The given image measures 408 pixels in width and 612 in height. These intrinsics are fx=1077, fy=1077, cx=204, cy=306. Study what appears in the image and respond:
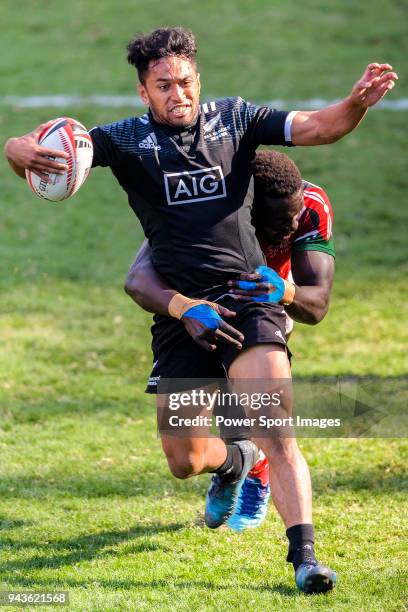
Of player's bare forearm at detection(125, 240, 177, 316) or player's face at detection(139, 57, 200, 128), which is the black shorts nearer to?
player's bare forearm at detection(125, 240, 177, 316)

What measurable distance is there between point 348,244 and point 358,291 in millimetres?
1507

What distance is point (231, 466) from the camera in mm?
5445

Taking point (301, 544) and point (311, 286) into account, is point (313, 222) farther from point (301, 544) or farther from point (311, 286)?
point (301, 544)

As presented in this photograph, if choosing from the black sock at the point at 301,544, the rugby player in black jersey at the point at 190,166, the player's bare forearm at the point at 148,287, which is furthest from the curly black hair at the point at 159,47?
the black sock at the point at 301,544

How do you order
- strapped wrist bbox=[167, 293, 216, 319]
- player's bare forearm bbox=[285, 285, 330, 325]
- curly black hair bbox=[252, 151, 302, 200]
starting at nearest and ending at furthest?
strapped wrist bbox=[167, 293, 216, 319]
player's bare forearm bbox=[285, 285, 330, 325]
curly black hair bbox=[252, 151, 302, 200]

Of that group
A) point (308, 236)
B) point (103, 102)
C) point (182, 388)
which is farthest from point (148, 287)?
point (103, 102)

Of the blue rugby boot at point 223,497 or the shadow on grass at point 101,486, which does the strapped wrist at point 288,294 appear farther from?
the shadow on grass at point 101,486

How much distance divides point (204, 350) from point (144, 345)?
168 inches

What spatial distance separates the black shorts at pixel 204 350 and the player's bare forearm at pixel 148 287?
14 cm

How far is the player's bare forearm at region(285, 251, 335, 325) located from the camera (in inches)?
206

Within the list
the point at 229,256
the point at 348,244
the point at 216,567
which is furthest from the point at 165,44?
the point at 348,244

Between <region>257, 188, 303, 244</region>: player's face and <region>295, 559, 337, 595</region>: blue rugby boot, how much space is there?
170cm

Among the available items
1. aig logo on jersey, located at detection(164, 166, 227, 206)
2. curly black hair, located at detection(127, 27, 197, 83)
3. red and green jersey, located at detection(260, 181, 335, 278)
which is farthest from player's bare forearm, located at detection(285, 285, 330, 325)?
curly black hair, located at detection(127, 27, 197, 83)

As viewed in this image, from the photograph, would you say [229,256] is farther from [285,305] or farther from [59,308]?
[59,308]
